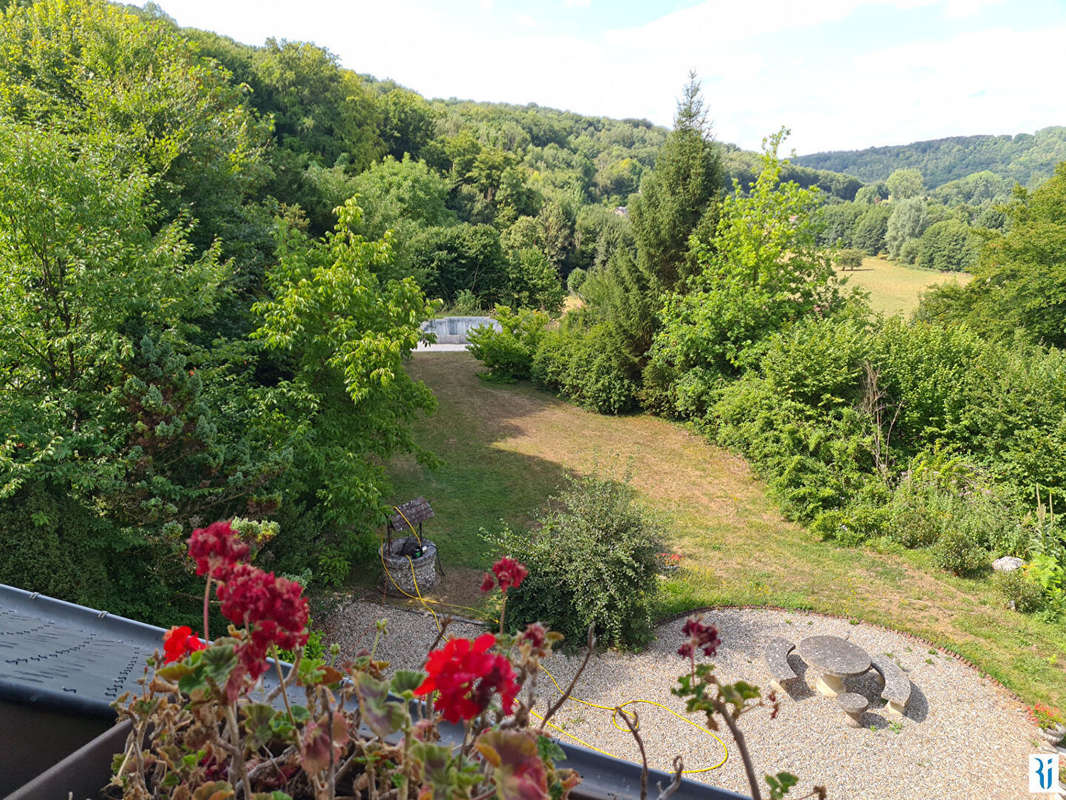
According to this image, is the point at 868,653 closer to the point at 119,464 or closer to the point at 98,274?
the point at 119,464

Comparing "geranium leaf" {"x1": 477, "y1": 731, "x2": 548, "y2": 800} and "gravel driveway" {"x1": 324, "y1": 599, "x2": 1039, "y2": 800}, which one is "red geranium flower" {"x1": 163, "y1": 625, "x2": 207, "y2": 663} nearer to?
"geranium leaf" {"x1": 477, "y1": 731, "x2": 548, "y2": 800}

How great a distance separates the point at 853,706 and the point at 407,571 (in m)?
5.37

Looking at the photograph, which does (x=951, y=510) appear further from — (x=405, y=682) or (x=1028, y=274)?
(x=405, y=682)

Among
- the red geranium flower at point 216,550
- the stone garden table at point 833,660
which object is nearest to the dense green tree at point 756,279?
the stone garden table at point 833,660

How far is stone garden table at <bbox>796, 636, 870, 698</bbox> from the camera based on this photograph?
6.49 meters

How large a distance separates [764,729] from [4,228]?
904 cm

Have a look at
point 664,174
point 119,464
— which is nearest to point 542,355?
point 664,174

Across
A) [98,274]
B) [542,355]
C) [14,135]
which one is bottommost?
[542,355]

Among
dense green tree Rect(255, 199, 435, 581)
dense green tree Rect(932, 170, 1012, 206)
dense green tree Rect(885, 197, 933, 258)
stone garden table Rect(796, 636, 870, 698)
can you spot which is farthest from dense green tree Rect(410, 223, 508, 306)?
dense green tree Rect(932, 170, 1012, 206)

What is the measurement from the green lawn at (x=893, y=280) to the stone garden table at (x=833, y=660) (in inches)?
1306

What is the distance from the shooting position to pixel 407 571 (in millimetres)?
8352

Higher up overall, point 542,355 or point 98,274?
point 98,274

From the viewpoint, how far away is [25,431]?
5305 millimetres

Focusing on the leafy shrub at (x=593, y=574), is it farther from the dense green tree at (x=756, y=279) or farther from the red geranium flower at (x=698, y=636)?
the dense green tree at (x=756, y=279)
